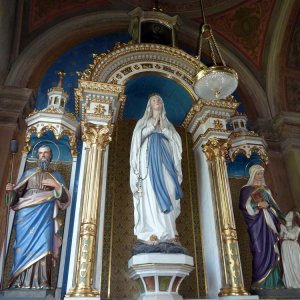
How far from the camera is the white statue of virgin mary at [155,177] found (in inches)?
155

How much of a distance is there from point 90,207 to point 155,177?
2.75 ft

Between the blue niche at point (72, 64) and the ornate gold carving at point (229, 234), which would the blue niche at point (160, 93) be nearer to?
the blue niche at point (72, 64)

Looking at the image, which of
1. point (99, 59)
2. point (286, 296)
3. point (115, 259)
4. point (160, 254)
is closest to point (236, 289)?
point (286, 296)

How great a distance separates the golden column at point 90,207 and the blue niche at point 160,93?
117 cm

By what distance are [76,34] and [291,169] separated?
4.73 meters

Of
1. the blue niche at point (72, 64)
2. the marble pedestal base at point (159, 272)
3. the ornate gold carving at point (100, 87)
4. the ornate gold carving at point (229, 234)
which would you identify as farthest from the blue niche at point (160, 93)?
the marble pedestal base at point (159, 272)

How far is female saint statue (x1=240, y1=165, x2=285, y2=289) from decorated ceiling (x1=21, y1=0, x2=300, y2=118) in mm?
2431

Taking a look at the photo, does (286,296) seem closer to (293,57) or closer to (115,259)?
(115,259)

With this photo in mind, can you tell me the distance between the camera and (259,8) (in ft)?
24.1

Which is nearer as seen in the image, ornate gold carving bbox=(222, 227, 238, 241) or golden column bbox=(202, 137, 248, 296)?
golden column bbox=(202, 137, 248, 296)

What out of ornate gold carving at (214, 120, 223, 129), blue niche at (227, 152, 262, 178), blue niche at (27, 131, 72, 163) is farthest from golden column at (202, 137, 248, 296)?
blue niche at (27, 131, 72, 163)

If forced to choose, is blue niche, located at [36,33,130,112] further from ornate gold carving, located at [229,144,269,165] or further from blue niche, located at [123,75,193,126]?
ornate gold carving, located at [229,144,269,165]

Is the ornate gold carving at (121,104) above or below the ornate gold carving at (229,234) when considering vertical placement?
above

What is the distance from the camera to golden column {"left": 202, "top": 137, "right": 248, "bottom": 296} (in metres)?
3.99
